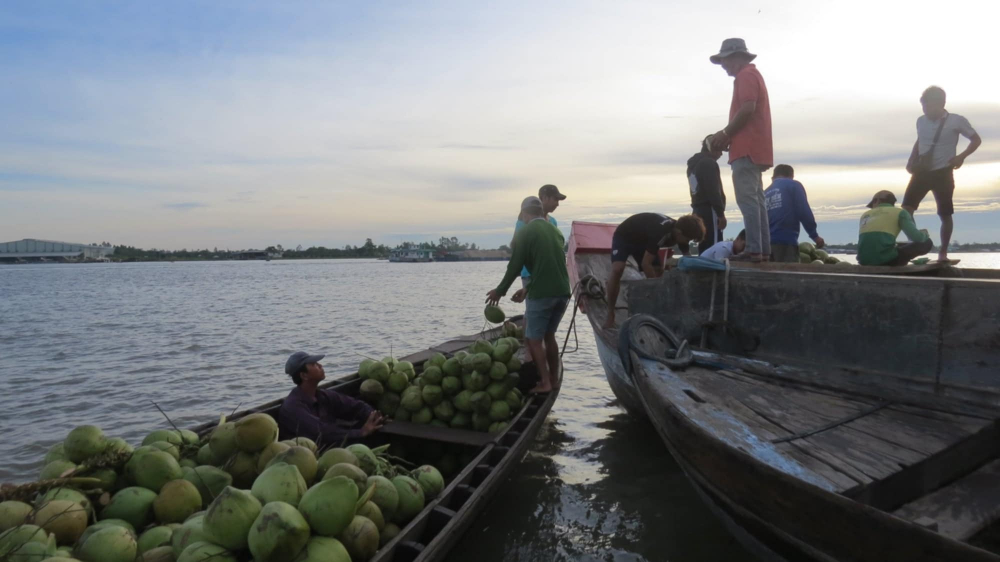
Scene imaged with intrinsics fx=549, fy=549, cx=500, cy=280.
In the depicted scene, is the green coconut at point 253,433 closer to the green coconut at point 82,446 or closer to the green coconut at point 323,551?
the green coconut at point 82,446

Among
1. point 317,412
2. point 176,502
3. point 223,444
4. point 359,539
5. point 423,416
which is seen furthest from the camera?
point 423,416

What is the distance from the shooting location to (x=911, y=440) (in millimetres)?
3049

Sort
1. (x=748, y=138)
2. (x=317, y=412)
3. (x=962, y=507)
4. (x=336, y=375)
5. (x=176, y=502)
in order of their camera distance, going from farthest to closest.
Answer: (x=336, y=375) < (x=748, y=138) < (x=317, y=412) < (x=176, y=502) < (x=962, y=507)

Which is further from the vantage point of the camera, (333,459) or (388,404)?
(388,404)

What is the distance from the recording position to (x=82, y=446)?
308cm

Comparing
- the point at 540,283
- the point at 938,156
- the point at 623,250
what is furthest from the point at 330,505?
the point at 938,156

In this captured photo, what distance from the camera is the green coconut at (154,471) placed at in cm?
298

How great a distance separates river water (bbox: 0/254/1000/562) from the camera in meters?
4.69

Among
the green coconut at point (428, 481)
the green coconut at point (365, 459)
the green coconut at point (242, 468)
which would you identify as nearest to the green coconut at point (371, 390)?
the green coconut at point (428, 481)

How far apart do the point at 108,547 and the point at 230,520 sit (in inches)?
22.0

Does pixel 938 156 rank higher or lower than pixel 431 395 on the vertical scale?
higher

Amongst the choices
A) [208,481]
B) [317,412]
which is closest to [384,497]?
[208,481]

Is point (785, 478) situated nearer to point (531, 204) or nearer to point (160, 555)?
point (160, 555)

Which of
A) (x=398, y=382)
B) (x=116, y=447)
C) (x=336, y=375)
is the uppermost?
(x=116, y=447)
